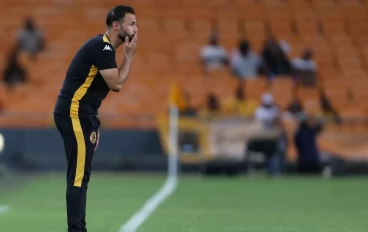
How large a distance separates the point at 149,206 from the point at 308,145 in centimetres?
856

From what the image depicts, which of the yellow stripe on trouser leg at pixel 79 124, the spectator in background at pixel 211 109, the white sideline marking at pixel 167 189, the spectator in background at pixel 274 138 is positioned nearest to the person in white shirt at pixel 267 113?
the spectator in background at pixel 274 138

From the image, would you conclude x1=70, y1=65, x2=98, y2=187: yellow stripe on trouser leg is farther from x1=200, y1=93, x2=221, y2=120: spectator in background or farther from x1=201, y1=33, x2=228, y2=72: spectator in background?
x1=201, y1=33, x2=228, y2=72: spectator in background

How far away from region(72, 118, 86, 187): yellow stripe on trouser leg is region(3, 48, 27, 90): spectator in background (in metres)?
16.2

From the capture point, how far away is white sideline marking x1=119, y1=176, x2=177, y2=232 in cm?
1152

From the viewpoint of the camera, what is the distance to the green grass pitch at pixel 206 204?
11641 millimetres

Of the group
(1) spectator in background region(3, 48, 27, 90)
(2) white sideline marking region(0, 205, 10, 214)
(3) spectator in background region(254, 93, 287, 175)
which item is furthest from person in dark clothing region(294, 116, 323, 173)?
(2) white sideline marking region(0, 205, 10, 214)

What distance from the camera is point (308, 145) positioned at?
2245 centimetres

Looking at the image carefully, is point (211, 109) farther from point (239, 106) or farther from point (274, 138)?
point (274, 138)

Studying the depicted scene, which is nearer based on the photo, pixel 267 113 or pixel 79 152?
pixel 79 152

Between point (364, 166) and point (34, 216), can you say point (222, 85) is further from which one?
point (34, 216)

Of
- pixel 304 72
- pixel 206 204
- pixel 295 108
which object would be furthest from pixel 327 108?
pixel 206 204

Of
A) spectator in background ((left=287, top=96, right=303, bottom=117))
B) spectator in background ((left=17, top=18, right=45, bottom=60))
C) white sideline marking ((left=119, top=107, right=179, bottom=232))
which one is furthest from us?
spectator in background ((left=17, top=18, right=45, bottom=60))

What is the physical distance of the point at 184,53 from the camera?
26.5 m

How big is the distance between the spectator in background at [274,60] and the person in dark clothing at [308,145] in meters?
3.06
